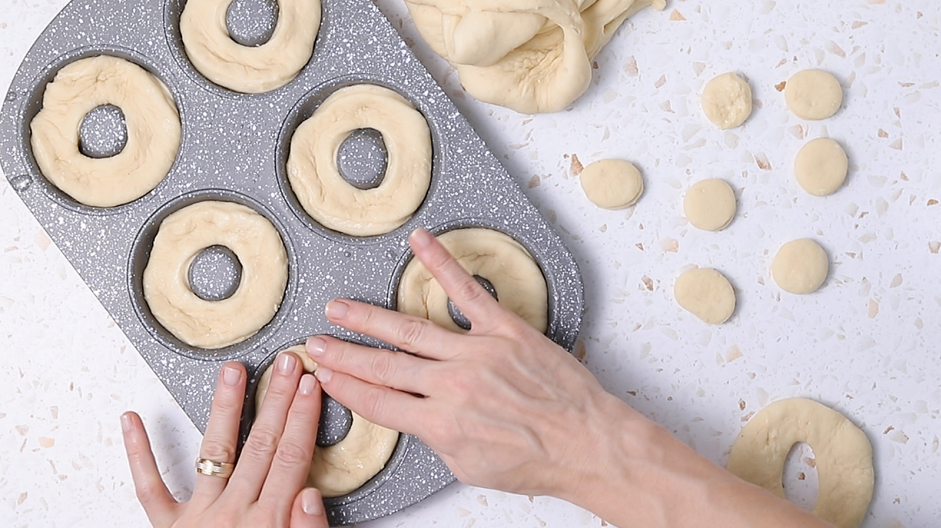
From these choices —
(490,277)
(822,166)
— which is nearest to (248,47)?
(490,277)

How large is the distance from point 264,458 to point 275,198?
0.48 meters

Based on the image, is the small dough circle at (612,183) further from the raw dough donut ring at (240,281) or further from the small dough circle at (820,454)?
the raw dough donut ring at (240,281)

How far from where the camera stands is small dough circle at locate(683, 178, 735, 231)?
5.06 feet

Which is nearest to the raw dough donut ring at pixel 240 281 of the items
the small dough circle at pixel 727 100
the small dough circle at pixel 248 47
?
the small dough circle at pixel 248 47

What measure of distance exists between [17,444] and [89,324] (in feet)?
0.97

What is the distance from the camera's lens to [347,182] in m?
1.48

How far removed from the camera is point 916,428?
158 cm

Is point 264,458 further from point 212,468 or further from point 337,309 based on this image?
point 337,309

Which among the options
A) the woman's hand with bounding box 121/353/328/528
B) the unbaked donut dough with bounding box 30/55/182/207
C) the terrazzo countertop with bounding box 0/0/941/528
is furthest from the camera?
the terrazzo countertop with bounding box 0/0/941/528

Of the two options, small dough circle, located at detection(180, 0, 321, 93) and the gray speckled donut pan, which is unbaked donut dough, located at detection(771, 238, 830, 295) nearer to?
the gray speckled donut pan

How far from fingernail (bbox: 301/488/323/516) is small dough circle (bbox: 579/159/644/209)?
0.77 metres

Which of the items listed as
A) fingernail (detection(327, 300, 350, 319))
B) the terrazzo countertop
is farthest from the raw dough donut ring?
the terrazzo countertop

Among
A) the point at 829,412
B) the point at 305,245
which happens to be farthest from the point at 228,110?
the point at 829,412

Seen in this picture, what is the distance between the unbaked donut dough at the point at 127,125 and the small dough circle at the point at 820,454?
1.26m
